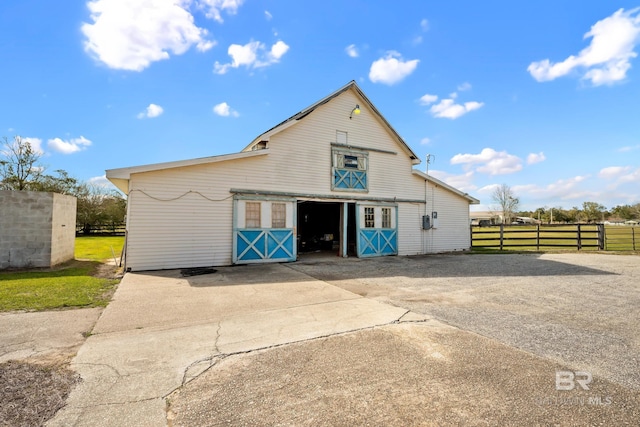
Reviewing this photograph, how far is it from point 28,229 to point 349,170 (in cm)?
1191

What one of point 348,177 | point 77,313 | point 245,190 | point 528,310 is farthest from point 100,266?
point 528,310

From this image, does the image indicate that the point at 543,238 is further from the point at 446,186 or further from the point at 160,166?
the point at 160,166

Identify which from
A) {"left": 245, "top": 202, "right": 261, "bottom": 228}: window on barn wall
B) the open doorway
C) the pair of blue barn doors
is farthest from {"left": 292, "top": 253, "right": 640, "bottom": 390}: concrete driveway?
the open doorway

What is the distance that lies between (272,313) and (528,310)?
4.50 metres

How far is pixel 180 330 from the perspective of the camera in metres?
4.23

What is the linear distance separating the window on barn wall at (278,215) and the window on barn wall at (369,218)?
3956 mm

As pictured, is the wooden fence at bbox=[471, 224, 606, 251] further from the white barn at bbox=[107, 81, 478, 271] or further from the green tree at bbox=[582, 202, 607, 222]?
the green tree at bbox=[582, 202, 607, 222]

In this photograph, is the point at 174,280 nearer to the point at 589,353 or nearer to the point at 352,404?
the point at 352,404

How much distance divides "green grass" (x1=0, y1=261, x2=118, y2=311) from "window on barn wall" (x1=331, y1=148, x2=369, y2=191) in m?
8.76

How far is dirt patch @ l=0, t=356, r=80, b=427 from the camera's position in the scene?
7.43 ft

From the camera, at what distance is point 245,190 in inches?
430

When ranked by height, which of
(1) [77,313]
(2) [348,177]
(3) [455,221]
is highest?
(2) [348,177]

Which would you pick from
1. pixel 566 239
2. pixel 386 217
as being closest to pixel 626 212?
pixel 566 239

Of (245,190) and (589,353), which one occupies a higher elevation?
(245,190)
